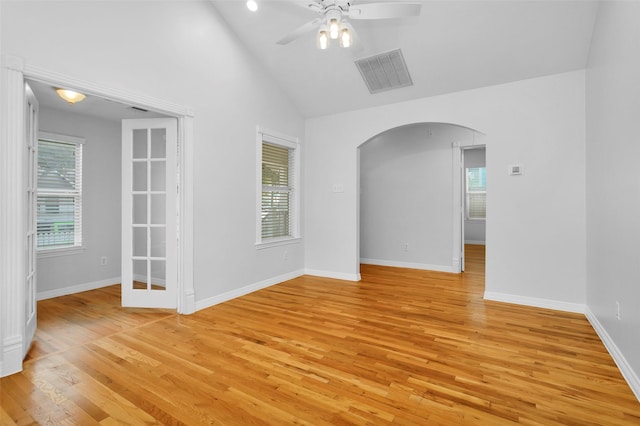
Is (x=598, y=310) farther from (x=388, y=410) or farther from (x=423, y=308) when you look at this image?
(x=388, y=410)

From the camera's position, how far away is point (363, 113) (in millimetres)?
4953

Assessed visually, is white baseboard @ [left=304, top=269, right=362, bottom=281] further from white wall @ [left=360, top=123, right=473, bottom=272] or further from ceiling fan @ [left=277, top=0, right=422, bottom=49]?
ceiling fan @ [left=277, top=0, right=422, bottom=49]

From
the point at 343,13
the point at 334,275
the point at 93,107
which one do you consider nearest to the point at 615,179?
the point at 343,13

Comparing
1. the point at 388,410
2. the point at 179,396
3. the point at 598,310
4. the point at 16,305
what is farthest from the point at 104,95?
the point at 598,310

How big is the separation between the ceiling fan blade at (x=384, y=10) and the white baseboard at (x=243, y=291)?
3.28 meters

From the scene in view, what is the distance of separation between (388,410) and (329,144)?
4165mm

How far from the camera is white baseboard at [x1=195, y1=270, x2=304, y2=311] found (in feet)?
11.9

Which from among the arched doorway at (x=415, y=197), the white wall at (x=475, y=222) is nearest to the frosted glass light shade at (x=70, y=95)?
the arched doorway at (x=415, y=197)

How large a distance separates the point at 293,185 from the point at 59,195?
327 cm

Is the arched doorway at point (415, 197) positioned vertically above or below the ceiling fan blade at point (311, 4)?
below

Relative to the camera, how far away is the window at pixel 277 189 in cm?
470

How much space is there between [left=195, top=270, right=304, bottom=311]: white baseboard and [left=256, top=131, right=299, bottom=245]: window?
0.58 meters

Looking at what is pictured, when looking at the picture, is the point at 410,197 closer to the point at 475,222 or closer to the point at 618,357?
the point at 618,357

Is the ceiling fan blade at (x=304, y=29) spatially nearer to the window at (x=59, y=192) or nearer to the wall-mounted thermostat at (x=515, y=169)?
the wall-mounted thermostat at (x=515, y=169)
